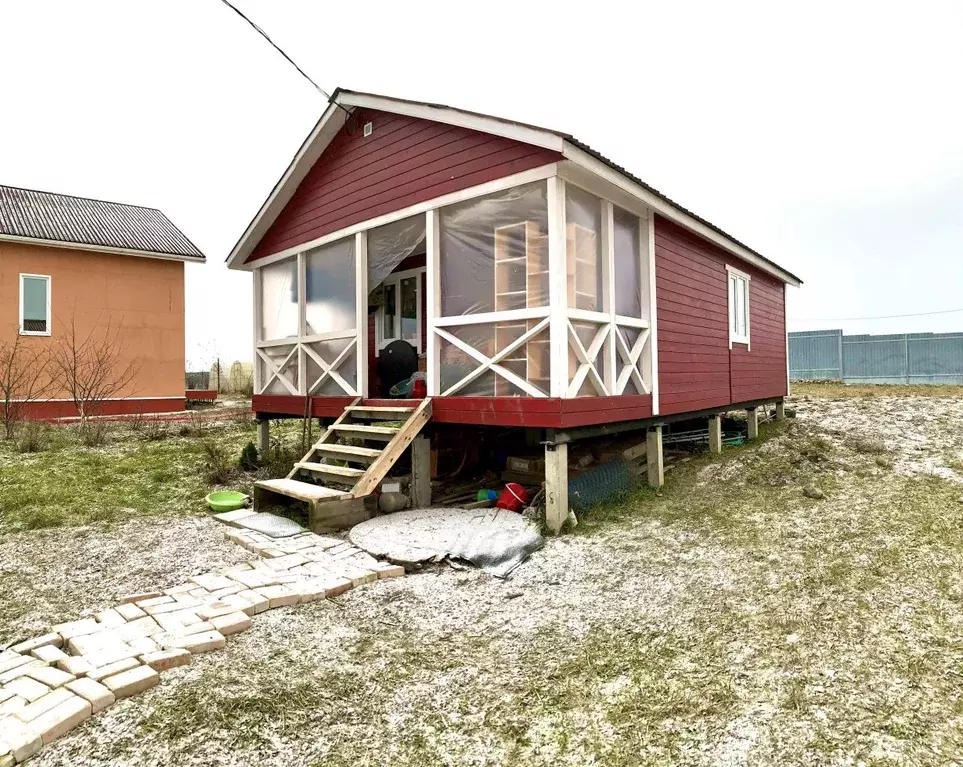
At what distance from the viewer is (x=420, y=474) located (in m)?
6.55

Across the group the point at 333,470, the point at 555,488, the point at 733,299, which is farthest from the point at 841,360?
the point at 333,470

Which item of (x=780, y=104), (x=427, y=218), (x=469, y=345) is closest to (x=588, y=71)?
(x=780, y=104)

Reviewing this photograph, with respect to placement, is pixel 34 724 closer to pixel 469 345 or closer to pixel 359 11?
pixel 469 345

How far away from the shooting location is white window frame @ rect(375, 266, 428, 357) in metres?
9.62

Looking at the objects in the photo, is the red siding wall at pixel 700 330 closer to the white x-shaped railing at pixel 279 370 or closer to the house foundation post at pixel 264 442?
the white x-shaped railing at pixel 279 370

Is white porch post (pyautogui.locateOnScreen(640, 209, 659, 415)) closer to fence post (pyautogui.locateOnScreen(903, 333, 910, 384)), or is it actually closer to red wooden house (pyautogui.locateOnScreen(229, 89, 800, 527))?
red wooden house (pyautogui.locateOnScreen(229, 89, 800, 527))

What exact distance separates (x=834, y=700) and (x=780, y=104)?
19.4 meters

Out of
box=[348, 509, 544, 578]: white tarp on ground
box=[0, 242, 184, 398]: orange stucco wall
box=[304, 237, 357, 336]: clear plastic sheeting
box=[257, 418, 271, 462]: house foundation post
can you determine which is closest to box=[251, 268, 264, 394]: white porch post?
box=[257, 418, 271, 462]: house foundation post

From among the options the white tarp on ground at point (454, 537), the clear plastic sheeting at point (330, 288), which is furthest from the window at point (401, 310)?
the white tarp on ground at point (454, 537)

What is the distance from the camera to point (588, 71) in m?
15.2

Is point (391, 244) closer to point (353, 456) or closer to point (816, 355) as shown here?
point (353, 456)

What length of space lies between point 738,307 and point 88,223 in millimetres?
16734

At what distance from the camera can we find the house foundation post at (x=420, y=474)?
Answer: 6504 mm

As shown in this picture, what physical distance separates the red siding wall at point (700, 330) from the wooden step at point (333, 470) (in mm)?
3780
